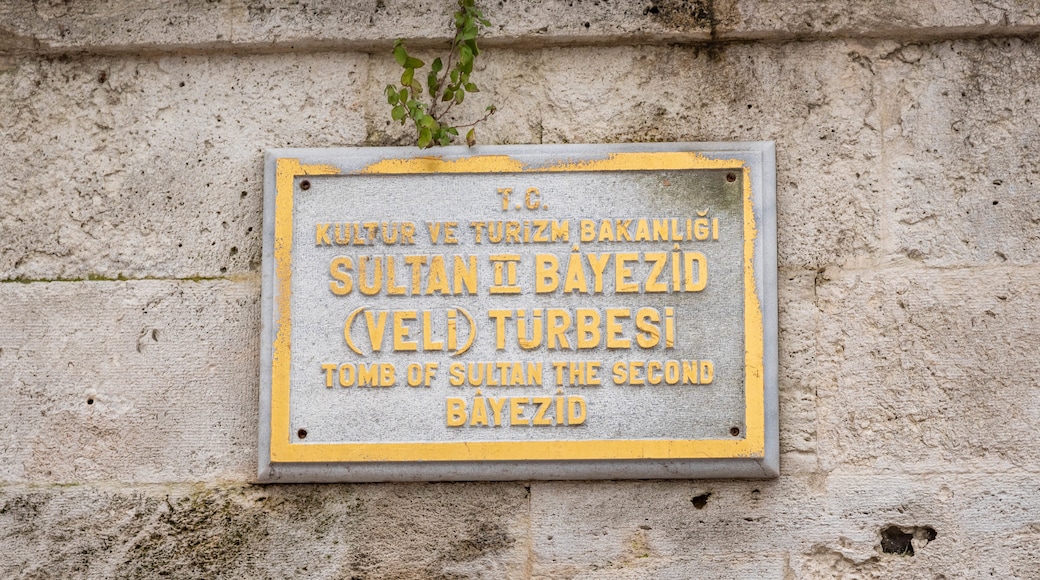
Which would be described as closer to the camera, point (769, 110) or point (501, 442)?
point (501, 442)

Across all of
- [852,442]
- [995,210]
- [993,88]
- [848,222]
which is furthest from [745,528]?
[993,88]

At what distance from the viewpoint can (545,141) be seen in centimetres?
224

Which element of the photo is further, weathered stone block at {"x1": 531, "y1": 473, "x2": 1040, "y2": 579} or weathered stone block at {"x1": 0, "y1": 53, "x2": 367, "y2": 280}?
Result: weathered stone block at {"x1": 0, "y1": 53, "x2": 367, "y2": 280}

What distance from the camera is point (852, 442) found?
2.14 m

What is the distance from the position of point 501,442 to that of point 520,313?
0.31 metres

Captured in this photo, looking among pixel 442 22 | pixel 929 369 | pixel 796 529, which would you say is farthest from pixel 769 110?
pixel 796 529

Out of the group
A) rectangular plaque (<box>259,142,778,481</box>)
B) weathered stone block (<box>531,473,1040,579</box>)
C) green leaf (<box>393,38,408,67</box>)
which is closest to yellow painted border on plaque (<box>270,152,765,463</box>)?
rectangular plaque (<box>259,142,778,481</box>)

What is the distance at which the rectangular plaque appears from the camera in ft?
6.96

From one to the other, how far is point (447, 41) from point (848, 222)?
1.10 metres

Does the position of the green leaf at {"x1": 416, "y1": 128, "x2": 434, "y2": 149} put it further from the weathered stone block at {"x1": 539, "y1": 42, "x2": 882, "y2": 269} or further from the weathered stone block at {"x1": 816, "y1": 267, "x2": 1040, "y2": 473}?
the weathered stone block at {"x1": 816, "y1": 267, "x2": 1040, "y2": 473}

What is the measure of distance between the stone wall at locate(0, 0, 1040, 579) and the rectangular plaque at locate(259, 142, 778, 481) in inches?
3.1

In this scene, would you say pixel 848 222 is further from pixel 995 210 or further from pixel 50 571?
pixel 50 571

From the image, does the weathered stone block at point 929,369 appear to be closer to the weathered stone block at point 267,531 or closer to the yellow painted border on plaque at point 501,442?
the yellow painted border on plaque at point 501,442

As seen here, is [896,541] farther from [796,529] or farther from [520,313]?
[520,313]
